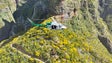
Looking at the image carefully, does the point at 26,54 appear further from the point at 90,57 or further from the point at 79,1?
the point at 79,1

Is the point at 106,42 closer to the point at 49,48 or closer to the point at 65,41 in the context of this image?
the point at 65,41

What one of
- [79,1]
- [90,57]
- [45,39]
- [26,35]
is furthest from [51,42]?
[79,1]

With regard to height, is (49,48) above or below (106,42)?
above

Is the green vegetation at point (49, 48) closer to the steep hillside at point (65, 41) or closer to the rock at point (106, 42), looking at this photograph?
the steep hillside at point (65, 41)

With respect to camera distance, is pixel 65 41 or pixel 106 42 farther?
pixel 106 42

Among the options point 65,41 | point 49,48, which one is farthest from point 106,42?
point 49,48

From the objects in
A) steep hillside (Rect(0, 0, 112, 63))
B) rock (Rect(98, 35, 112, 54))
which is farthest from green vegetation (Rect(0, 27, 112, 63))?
rock (Rect(98, 35, 112, 54))

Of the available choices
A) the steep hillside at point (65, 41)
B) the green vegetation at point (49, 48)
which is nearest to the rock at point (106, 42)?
the steep hillside at point (65, 41)

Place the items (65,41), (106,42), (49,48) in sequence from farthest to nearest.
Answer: (106,42), (65,41), (49,48)

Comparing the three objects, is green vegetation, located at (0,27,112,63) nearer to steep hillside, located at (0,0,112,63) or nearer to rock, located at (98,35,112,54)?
steep hillside, located at (0,0,112,63)
